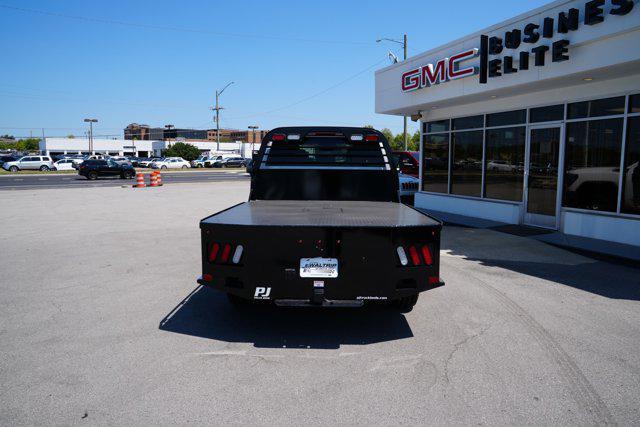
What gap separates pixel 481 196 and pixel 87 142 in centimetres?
11111

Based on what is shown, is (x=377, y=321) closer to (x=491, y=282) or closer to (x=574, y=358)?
(x=574, y=358)

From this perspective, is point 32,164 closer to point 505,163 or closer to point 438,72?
point 438,72

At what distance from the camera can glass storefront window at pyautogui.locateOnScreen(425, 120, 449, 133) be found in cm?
1545

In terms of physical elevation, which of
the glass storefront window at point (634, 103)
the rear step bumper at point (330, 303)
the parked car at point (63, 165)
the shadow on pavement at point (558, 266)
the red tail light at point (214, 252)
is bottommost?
the shadow on pavement at point (558, 266)

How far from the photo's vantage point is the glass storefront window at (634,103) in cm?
935

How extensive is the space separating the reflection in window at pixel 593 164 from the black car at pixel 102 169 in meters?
34.7

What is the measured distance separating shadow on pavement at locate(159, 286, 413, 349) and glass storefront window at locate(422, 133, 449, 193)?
1078cm

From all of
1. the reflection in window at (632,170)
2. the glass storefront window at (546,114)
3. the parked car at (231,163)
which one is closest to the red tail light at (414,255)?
the reflection in window at (632,170)

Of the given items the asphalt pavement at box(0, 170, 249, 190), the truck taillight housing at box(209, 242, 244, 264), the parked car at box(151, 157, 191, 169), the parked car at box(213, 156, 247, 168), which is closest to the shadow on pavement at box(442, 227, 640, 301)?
the truck taillight housing at box(209, 242, 244, 264)

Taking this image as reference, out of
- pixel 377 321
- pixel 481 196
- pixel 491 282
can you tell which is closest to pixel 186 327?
pixel 377 321

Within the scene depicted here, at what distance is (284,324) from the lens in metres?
5.19

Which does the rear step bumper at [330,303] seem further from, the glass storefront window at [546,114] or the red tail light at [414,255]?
the glass storefront window at [546,114]

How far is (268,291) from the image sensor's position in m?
4.46

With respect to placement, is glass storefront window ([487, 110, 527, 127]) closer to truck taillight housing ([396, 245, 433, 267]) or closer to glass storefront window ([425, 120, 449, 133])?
glass storefront window ([425, 120, 449, 133])
